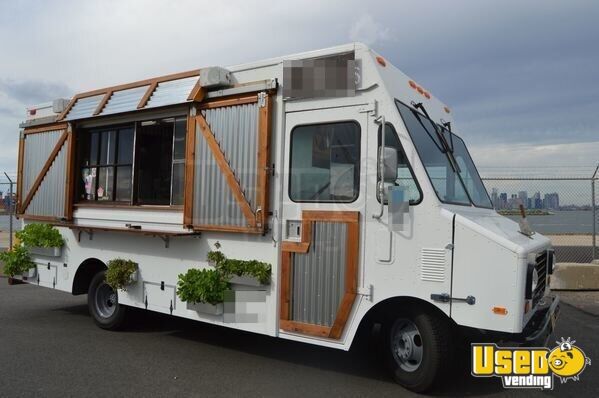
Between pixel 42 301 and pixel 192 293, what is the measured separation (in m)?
4.76

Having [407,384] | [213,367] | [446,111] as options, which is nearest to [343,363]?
[407,384]

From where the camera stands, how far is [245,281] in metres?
A: 4.97

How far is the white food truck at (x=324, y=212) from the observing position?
406 cm

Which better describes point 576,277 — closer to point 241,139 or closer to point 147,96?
point 241,139

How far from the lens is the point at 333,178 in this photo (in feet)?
15.2

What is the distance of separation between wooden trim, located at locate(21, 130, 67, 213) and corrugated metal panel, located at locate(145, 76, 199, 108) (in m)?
1.87

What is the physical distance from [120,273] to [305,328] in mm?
2565

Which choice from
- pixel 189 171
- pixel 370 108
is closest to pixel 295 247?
pixel 370 108

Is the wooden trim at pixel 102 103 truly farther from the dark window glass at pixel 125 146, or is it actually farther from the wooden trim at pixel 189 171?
the wooden trim at pixel 189 171

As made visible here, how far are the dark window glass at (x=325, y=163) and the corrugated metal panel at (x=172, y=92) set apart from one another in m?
1.48

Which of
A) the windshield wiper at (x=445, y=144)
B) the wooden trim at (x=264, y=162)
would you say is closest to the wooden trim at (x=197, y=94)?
the wooden trim at (x=264, y=162)

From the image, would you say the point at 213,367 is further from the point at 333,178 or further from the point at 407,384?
the point at 333,178

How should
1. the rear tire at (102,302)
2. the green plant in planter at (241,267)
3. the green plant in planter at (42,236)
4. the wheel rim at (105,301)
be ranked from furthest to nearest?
1. the green plant in planter at (42,236)
2. the wheel rim at (105,301)
3. the rear tire at (102,302)
4. the green plant in planter at (241,267)

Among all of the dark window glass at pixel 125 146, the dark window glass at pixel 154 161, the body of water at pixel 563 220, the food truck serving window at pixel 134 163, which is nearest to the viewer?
the food truck serving window at pixel 134 163
